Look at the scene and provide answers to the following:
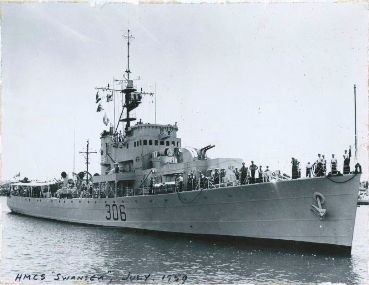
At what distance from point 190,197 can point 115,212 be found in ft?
20.5

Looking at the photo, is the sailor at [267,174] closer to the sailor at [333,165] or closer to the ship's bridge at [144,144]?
the sailor at [333,165]

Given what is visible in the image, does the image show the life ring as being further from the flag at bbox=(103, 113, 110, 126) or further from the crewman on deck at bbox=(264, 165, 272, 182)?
the flag at bbox=(103, 113, 110, 126)

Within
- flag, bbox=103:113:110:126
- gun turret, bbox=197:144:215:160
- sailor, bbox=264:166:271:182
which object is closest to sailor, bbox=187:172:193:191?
gun turret, bbox=197:144:215:160

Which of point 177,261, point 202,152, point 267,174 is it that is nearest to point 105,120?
point 202,152

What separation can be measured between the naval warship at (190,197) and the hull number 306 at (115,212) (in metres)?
0.05

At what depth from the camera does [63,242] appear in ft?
64.4

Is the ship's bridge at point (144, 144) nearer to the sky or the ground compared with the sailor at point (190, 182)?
nearer to the sky

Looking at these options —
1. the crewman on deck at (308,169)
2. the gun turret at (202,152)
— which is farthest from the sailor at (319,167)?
the gun turret at (202,152)

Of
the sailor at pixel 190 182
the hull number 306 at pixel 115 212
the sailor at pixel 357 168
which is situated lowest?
the hull number 306 at pixel 115 212

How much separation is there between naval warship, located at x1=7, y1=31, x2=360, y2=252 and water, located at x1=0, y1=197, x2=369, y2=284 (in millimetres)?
750

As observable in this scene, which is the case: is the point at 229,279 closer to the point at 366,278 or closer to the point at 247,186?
the point at 366,278

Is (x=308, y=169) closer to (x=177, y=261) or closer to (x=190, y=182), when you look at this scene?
(x=177, y=261)

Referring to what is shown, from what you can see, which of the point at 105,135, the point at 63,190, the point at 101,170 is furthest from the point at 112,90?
the point at 63,190

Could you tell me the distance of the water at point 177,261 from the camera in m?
12.2
